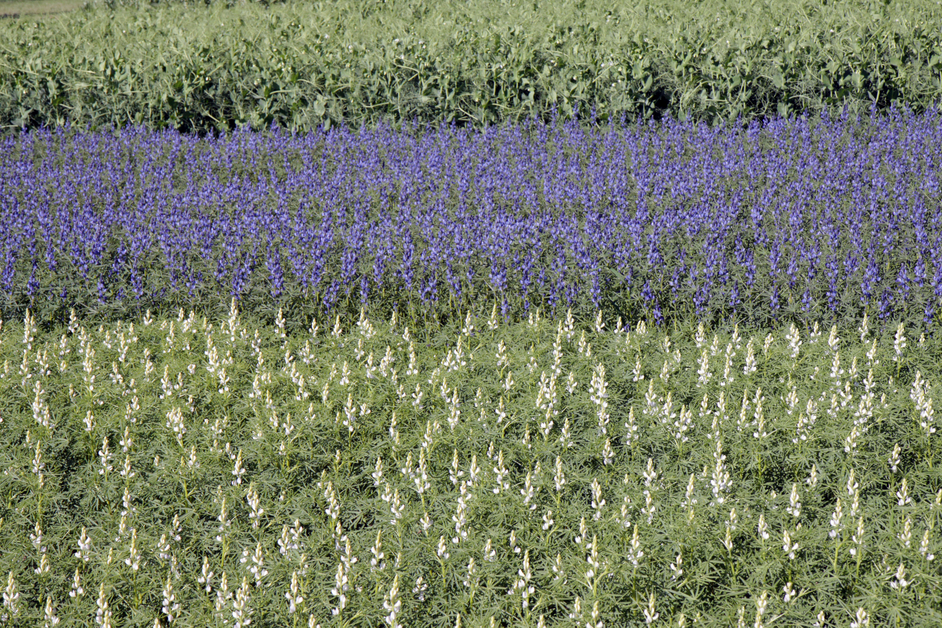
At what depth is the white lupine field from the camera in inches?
142

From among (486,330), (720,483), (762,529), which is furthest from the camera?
(486,330)

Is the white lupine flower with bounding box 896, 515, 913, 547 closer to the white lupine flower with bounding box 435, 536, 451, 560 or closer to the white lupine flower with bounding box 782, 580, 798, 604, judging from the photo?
the white lupine flower with bounding box 782, 580, 798, 604

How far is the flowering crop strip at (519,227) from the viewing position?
243 inches

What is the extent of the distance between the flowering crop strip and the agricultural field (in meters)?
0.04

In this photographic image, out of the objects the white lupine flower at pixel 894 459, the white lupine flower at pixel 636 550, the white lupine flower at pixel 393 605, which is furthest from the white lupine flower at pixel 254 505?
the white lupine flower at pixel 894 459

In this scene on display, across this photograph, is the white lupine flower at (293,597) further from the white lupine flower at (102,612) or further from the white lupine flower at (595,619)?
the white lupine flower at (595,619)

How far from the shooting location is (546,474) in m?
4.32

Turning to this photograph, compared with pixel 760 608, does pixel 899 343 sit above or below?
above

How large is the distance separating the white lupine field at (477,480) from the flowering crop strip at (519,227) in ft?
1.71

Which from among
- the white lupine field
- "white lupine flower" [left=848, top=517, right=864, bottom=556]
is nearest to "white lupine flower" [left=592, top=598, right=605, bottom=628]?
the white lupine field

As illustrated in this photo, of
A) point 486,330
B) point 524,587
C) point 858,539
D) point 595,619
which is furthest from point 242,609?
point 486,330

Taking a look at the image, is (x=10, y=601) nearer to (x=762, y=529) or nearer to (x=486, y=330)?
(x=762, y=529)

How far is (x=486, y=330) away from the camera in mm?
6125

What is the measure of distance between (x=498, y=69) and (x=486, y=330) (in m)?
5.61
